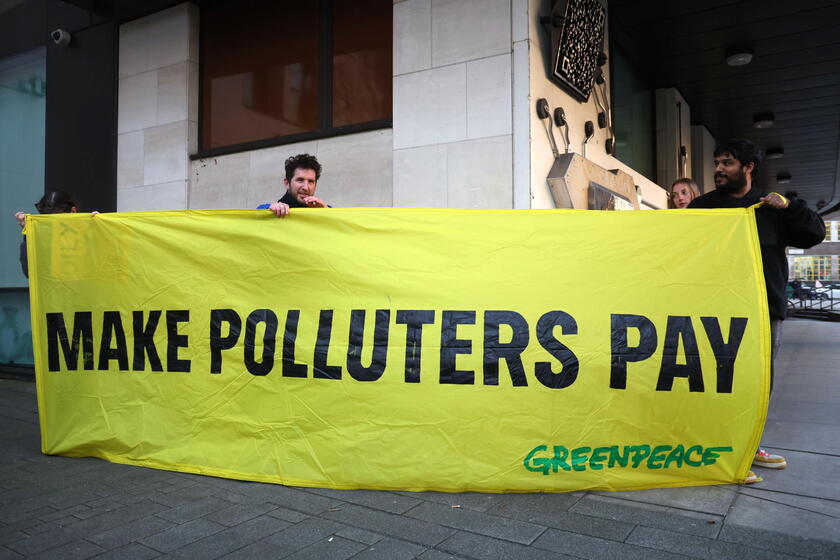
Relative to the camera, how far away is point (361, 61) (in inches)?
227

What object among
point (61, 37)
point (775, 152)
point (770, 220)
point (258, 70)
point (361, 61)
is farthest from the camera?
point (775, 152)

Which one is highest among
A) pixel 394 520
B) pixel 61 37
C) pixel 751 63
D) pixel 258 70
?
pixel 751 63

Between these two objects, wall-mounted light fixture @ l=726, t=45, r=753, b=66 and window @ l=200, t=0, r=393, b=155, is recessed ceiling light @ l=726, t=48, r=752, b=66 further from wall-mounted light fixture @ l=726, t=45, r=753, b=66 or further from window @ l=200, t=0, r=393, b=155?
window @ l=200, t=0, r=393, b=155

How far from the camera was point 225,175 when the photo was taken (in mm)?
6289

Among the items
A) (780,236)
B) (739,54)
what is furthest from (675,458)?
(739,54)

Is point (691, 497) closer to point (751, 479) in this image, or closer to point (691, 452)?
point (691, 452)

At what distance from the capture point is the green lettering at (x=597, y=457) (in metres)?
3.01

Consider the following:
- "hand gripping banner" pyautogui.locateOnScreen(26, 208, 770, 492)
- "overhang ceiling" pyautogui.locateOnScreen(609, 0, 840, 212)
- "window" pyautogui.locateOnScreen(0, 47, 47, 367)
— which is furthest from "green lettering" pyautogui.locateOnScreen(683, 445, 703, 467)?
"window" pyautogui.locateOnScreen(0, 47, 47, 367)

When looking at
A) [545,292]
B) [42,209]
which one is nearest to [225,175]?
[42,209]

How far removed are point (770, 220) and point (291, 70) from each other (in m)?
4.77

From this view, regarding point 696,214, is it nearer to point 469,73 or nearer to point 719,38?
point 469,73

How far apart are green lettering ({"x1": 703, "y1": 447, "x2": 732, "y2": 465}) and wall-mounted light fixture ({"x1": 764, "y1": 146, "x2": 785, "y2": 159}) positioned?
41.5ft

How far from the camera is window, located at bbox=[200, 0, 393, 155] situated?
5.68 meters

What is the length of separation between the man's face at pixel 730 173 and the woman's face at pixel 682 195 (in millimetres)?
1671
